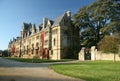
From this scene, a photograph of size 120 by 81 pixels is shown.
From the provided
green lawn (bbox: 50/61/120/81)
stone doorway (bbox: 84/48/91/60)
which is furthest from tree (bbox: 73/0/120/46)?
green lawn (bbox: 50/61/120/81)

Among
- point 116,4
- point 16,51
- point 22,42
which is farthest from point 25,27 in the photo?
point 116,4

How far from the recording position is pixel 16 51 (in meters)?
105

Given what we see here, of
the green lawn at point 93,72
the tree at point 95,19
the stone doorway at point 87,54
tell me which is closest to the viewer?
the green lawn at point 93,72

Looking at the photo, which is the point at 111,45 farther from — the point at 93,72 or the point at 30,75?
the point at 30,75

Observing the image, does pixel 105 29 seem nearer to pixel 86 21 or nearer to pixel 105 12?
pixel 105 12

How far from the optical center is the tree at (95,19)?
176 feet

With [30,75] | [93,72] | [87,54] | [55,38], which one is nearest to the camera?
[30,75]

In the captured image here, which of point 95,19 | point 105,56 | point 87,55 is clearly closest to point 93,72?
point 105,56

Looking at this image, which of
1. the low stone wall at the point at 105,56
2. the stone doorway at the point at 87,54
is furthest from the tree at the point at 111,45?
the stone doorway at the point at 87,54

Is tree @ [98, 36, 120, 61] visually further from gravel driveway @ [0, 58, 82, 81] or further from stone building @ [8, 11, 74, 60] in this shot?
gravel driveway @ [0, 58, 82, 81]

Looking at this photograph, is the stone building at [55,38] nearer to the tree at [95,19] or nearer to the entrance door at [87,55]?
the tree at [95,19]

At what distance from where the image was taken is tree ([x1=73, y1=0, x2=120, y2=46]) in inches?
2114

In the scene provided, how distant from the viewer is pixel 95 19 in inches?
2197

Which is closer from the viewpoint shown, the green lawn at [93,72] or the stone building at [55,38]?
the green lawn at [93,72]
